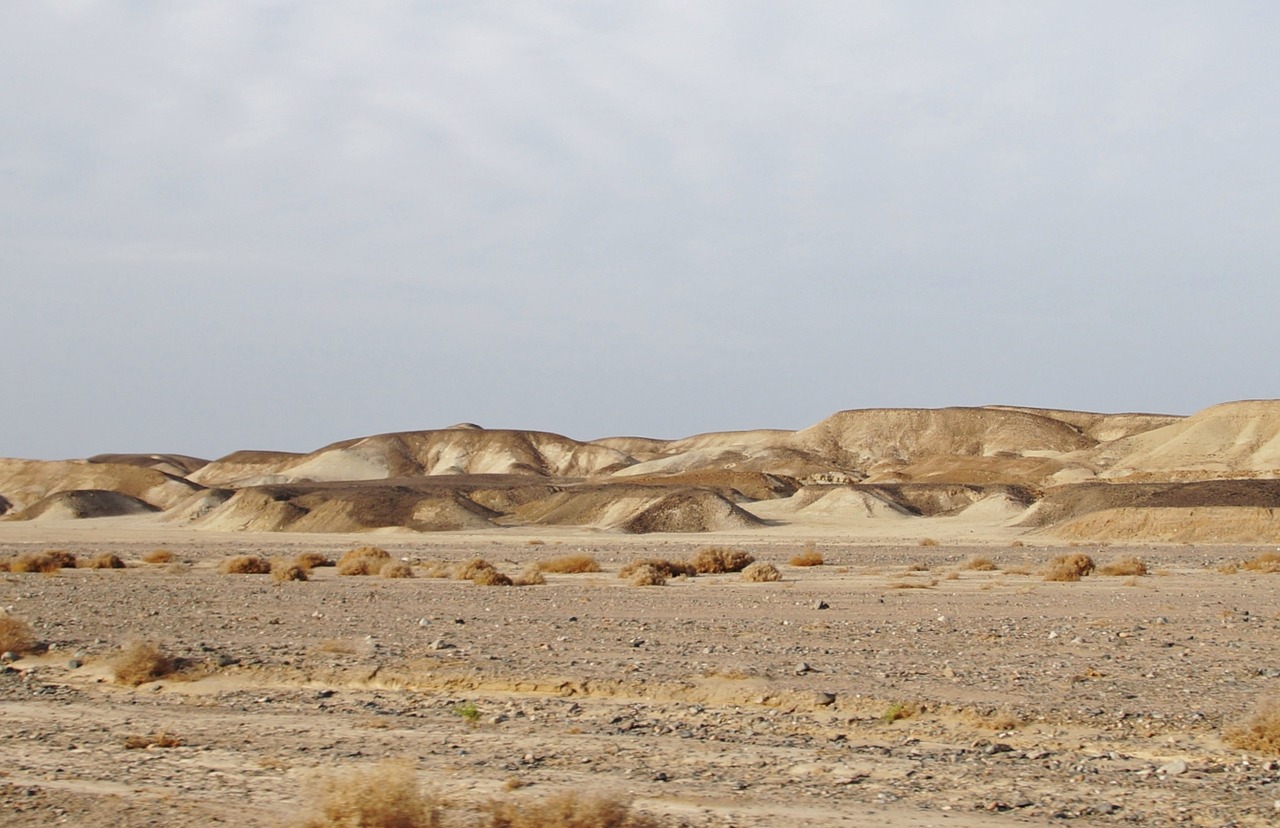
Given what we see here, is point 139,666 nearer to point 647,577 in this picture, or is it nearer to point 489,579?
point 489,579

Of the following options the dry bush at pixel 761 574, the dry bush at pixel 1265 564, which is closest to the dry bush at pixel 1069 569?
the dry bush at pixel 1265 564

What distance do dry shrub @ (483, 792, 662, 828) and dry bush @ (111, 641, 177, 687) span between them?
28.0ft

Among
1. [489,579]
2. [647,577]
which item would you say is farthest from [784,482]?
[489,579]

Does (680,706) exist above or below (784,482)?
below

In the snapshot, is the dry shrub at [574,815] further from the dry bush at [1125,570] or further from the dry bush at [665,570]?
the dry bush at [1125,570]

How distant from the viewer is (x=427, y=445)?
17012 centimetres

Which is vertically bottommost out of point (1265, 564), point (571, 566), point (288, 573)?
point (1265, 564)

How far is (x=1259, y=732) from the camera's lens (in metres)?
10.3

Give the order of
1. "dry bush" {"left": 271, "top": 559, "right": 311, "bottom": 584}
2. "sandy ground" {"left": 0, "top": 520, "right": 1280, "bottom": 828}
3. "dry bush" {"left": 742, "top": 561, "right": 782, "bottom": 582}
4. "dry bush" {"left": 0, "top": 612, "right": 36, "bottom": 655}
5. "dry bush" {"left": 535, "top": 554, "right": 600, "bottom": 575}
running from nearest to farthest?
"sandy ground" {"left": 0, "top": 520, "right": 1280, "bottom": 828}
"dry bush" {"left": 0, "top": 612, "right": 36, "bottom": 655}
"dry bush" {"left": 742, "top": 561, "right": 782, "bottom": 582}
"dry bush" {"left": 271, "top": 559, "right": 311, "bottom": 584}
"dry bush" {"left": 535, "top": 554, "right": 600, "bottom": 575}

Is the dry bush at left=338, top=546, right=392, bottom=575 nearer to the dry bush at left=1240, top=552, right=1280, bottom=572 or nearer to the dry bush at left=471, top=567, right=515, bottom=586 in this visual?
the dry bush at left=471, top=567, right=515, bottom=586

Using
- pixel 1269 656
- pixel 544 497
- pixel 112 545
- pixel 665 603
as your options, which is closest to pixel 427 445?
pixel 544 497

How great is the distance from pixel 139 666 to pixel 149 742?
4.02m

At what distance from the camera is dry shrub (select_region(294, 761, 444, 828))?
23.2ft

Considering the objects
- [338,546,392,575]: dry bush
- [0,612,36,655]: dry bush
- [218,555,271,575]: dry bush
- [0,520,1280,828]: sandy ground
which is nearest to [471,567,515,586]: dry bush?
[0,520,1280,828]: sandy ground
